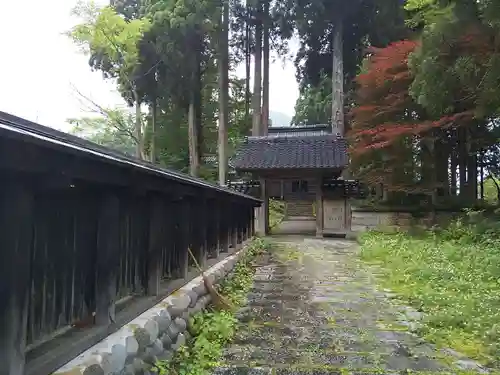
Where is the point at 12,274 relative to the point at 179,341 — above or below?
above

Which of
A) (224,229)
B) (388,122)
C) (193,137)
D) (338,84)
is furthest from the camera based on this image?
(193,137)

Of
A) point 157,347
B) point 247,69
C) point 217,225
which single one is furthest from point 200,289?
point 247,69

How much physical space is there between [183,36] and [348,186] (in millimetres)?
9801

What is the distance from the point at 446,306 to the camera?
16.2 feet

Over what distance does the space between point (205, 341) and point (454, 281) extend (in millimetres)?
4230

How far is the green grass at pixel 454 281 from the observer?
3.96m

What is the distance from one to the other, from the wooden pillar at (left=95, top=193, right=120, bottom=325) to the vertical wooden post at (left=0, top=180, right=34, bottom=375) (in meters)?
0.83

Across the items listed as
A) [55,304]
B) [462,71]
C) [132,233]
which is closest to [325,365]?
[132,233]

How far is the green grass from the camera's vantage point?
3.96 metres

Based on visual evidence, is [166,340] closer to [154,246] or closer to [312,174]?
[154,246]

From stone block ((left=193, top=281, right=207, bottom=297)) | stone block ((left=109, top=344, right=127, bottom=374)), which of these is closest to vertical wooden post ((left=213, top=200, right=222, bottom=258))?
stone block ((left=193, top=281, right=207, bottom=297))

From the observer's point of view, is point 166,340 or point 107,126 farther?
point 107,126

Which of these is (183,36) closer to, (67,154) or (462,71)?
(462,71)

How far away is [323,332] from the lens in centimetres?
420
